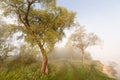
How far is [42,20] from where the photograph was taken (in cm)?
3144

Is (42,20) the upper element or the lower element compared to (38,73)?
upper

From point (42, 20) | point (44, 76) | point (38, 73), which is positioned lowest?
point (44, 76)

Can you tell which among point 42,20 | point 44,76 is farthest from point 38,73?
point 42,20

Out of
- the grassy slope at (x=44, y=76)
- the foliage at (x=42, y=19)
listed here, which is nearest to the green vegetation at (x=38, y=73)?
the grassy slope at (x=44, y=76)

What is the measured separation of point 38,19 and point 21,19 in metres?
3.81

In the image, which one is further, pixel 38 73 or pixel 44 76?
pixel 38 73

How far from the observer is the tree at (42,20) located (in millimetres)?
28594

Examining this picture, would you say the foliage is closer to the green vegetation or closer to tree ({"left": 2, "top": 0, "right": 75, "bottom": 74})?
tree ({"left": 2, "top": 0, "right": 75, "bottom": 74})

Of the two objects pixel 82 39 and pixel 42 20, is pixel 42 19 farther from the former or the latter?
pixel 82 39

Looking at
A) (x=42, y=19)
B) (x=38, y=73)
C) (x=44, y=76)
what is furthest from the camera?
(x=42, y=19)

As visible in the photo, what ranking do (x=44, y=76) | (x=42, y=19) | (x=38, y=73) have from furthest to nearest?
(x=42, y=19) → (x=38, y=73) → (x=44, y=76)

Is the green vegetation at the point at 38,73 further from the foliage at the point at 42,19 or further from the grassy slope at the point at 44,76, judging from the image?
the foliage at the point at 42,19

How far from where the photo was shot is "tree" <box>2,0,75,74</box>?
28.6m

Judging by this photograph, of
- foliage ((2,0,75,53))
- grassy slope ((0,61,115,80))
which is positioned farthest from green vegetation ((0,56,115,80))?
foliage ((2,0,75,53))
